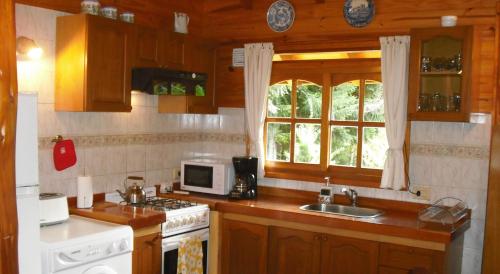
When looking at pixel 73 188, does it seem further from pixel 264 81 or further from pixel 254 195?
pixel 264 81

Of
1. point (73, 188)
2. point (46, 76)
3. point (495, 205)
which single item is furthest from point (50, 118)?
point (495, 205)

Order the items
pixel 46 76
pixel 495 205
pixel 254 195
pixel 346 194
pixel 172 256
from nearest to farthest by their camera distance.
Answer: pixel 495 205 → pixel 46 76 → pixel 172 256 → pixel 346 194 → pixel 254 195

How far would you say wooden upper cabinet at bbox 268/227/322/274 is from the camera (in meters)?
3.83

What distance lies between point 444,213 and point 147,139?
243cm

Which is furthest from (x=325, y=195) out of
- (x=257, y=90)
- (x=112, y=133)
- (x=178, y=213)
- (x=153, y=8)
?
(x=153, y=8)

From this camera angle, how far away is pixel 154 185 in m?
4.55

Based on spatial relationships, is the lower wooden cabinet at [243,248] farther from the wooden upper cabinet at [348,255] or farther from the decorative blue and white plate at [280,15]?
the decorative blue and white plate at [280,15]

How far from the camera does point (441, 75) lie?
370 centimetres

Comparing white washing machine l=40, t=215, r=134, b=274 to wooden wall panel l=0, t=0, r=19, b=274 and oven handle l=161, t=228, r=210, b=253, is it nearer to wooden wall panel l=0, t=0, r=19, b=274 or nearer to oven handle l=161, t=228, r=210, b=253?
oven handle l=161, t=228, r=210, b=253

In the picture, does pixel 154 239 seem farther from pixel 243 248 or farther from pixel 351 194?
pixel 351 194

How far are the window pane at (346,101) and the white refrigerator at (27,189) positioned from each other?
2.70 metres

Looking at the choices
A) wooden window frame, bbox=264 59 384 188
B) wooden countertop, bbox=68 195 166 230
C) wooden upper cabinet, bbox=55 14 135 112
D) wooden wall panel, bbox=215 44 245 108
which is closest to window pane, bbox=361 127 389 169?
wooden window frame, bbox=264 59 384 188

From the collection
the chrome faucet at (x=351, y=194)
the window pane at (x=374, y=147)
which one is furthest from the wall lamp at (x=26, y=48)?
the window pane at (x=374, y=147)

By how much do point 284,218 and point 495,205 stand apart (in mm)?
1437
